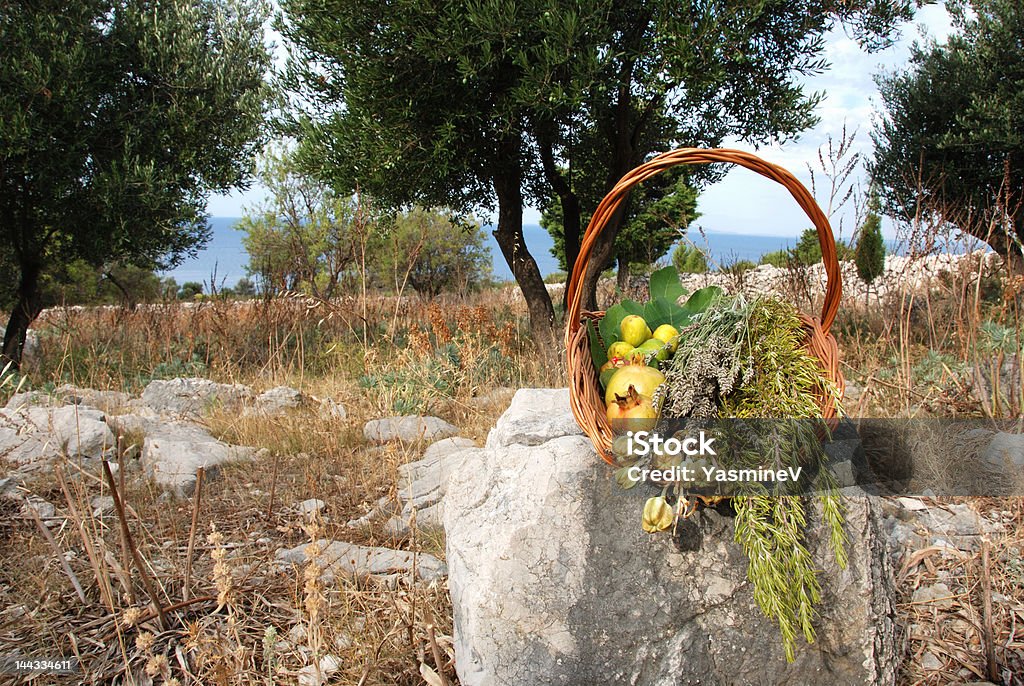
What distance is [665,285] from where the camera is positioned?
6.66 feet

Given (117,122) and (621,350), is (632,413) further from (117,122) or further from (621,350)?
(117,122)

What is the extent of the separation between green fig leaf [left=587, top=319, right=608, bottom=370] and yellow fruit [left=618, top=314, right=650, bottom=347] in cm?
7

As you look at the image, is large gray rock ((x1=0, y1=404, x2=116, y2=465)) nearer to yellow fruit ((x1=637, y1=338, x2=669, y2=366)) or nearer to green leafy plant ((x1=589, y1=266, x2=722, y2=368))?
green leafy plant ((x1=589, y1=266, x2=722, y2=368))

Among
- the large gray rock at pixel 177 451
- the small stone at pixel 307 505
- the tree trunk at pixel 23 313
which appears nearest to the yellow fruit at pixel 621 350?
the small stone at pixel 307 505

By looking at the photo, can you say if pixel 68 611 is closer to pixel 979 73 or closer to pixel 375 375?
pixel 375 375

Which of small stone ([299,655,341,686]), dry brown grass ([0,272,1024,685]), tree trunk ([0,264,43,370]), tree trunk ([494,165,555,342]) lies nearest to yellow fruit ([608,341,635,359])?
dry brown grass ([0,272,1024,685])

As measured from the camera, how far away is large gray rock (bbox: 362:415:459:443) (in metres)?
3.98

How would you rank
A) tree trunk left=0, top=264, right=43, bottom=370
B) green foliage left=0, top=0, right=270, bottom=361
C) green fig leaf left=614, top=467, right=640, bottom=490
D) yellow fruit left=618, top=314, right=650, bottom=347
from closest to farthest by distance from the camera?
green fig leaf left=614, top=467, right=640, bottom=490
yellow fruit left=618, top=314, right=650, bottom=347
green foliage left=0, top=0, right=270, bottom=361
tree trunk left=0, top=264, right=43, bottom=370

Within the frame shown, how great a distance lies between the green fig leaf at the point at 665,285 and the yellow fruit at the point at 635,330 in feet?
0.63

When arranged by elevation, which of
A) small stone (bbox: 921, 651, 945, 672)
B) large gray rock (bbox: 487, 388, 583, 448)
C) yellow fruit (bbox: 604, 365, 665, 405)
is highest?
yellow fruit (bbox: 604, 365, 665, 405)

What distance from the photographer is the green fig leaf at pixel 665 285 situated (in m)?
2.01

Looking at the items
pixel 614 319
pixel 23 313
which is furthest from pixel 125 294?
pixel 614 319

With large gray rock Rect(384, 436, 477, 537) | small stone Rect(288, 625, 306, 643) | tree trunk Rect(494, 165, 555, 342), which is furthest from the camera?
tree trunk Rect(494, 165, 555, 342)

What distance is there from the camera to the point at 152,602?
2.02 metres
